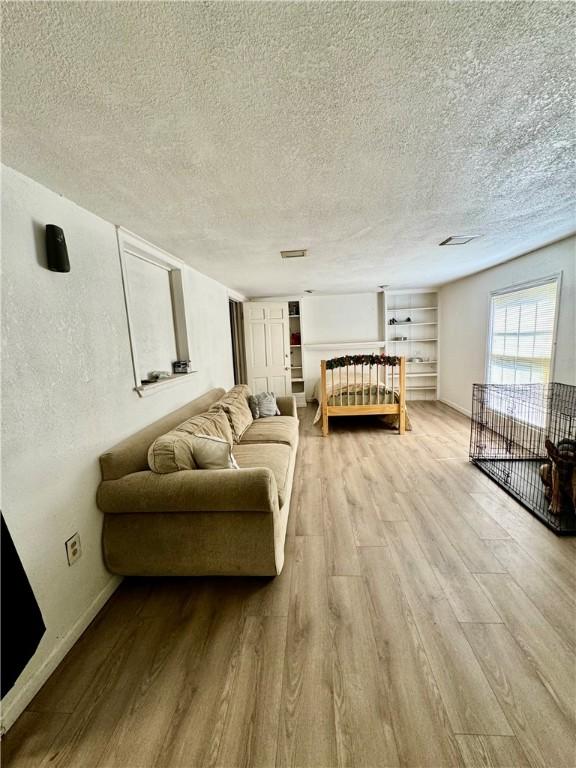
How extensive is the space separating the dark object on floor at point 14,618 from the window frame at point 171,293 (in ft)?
4.37

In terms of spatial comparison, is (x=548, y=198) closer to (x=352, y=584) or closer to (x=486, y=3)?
(x=486, y=3)

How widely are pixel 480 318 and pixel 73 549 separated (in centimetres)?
534

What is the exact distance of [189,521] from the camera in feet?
5.82

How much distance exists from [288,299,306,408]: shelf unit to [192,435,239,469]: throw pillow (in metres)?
4.44

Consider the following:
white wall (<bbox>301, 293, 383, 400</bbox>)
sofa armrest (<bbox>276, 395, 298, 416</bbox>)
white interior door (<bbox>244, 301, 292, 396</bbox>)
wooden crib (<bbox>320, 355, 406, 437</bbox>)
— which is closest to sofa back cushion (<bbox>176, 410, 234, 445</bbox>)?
sofa armrest (<bbox>276, 395, 298, 416</bbox>)

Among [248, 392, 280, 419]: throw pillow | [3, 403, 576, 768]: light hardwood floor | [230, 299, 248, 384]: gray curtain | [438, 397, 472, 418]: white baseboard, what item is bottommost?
[3, 403, 576, 768]: light hardwood floor

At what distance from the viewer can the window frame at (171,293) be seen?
2146 mm

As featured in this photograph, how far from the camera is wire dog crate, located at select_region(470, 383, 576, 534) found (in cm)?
236

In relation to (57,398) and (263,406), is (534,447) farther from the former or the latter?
(57,398)

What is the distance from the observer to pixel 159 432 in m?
2.29

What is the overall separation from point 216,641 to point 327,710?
0.58 m

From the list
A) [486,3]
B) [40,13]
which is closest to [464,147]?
[486,3]

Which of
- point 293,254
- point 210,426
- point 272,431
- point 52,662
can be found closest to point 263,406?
point 272,431

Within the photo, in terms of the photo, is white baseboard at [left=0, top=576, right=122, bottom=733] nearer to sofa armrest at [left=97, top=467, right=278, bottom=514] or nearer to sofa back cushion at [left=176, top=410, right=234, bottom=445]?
sofa armrest at [left=97, top=467, right=278, bottom=514]
